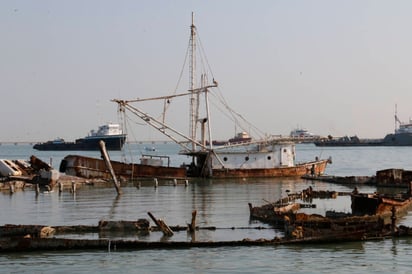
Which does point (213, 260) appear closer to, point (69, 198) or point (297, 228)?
point (297, 228)

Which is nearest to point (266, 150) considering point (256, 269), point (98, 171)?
point (98, 171)

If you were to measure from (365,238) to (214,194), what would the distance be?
2346 cm

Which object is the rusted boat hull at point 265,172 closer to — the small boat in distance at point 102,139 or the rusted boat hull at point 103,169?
the rusted boat hull at point 103,169

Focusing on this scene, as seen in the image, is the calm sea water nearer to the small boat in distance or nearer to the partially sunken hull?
the partially sunken hull

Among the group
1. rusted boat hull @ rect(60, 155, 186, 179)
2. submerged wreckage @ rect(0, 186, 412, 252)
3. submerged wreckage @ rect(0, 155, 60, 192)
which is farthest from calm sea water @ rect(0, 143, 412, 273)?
rusted boat hull @ rect(60, 155, 186, 179)

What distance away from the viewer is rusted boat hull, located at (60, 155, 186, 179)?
59.9m

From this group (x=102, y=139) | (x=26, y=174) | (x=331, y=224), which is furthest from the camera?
(x=102, y=139)

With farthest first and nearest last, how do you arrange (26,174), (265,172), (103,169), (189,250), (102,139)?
(102,139)
(265,172)
(103,169)
(26,174)
(189,250)

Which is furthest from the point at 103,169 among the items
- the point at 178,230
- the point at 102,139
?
the point at 102,139

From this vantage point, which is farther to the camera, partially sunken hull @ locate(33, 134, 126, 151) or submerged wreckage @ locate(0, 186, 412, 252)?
partially sunken hull @ locate(33, 134, 126, 151)

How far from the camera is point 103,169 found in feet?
197

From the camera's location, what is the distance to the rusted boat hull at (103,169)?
2357 inches

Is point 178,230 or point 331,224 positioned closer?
point 331,224

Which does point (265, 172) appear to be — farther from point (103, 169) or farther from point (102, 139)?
point (102, 139)
